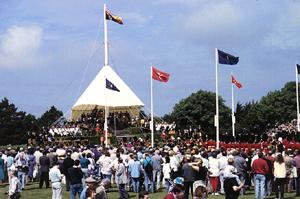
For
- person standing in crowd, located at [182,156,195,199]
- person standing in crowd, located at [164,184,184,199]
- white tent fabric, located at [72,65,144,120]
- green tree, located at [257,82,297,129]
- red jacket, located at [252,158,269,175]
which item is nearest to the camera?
person standing in crowd, located at [164,184,184,199]

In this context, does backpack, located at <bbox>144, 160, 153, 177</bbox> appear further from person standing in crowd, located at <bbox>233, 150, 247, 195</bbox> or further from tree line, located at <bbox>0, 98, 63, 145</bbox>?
tree line, located at <bbox>0, 98, 63, 145</bbox>

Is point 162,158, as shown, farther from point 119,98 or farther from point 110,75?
point 110,75

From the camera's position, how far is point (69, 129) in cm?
4422

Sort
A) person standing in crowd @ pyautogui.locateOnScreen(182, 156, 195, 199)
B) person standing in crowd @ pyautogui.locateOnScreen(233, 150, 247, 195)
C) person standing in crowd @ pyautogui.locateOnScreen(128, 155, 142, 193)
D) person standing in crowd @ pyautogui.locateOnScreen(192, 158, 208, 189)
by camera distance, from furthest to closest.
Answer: person standing in crowd @ pyautogui.locateOnScreen(128, 155, 142, 193), person standing in crowd @ pyautogui.locateOnScreen(233, 150, 247, 195), person standing in crowd @ pyautogui.locateOnScreen(182, 156, 195, 199), person standing in crowd @ pyautogui.locateOnScreen(192, 158, 208, 189)

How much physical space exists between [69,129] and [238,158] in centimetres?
2591

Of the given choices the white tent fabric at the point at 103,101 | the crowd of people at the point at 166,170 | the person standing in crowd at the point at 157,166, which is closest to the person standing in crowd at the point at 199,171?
the crowd of people at the point at 166,170

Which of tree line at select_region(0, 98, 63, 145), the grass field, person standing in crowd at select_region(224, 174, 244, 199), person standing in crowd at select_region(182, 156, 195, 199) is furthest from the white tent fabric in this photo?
person standing in crowd at select_region(224, 174, 244, 199)

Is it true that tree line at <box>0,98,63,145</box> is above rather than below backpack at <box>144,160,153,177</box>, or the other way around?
above

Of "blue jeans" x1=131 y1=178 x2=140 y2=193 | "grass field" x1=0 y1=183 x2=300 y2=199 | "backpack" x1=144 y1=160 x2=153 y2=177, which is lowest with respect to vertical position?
"grass field" x1=0 y1=183 x2=300 y2=199

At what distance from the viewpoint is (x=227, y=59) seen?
31.8 meters

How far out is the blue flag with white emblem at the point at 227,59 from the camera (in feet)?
104

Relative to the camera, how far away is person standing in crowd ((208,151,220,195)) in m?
19.9

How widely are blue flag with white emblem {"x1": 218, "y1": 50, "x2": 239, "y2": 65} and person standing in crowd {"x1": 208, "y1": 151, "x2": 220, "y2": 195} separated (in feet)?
39.2

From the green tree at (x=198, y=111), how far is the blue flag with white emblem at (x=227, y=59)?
43421mm
